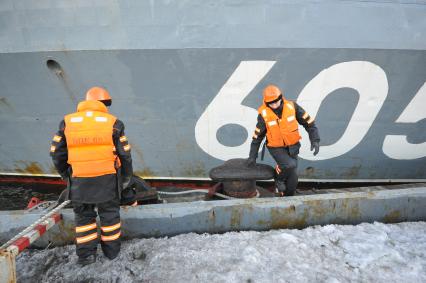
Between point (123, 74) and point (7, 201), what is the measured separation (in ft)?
9.44

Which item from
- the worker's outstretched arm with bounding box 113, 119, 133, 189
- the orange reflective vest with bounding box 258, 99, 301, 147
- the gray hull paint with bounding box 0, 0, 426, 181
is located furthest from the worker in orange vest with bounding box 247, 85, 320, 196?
the worker's outstretched arm with bounding box 113, 119, 133, 189

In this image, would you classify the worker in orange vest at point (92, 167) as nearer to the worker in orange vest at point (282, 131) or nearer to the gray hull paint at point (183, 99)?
the worker in orange vest at point (282, 131)

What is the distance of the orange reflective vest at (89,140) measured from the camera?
2.16 metres

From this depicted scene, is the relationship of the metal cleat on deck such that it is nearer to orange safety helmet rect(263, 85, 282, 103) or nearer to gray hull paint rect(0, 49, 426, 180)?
orange safety helmet rect(263, 85, 282, 103)

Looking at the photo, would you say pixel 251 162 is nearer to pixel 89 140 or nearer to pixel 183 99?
pixel 183 99

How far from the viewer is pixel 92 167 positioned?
86.5 inches

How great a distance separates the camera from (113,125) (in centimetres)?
225

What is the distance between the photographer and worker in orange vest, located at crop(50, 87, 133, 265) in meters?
2.17

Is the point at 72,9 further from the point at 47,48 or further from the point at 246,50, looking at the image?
the point at 246,50

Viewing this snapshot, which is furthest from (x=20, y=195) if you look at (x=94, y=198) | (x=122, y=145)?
(x=122, y=145)

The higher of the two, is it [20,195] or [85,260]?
[85,260]

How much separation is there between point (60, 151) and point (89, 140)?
0.31 metres

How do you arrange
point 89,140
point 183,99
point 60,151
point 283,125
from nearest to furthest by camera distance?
point 89,140 < point 60,151 < point 283,125 < point 183,99

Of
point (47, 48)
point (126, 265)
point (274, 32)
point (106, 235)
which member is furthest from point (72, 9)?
point (126, 265)
